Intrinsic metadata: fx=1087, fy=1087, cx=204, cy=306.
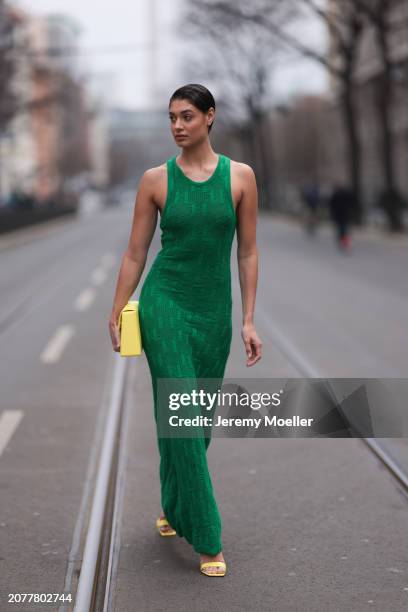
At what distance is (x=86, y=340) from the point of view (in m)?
11.5

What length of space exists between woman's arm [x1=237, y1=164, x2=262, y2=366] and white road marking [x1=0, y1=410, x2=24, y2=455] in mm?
2614

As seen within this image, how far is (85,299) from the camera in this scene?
52.4 ft

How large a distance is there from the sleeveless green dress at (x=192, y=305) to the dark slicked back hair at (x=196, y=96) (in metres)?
0.23

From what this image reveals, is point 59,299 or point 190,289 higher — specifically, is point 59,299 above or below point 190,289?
below

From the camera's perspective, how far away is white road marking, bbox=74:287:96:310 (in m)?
15.0

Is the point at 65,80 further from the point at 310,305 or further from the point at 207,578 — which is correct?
the point at 207,578

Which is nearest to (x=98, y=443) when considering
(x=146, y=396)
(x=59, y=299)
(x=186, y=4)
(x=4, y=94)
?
(x=146, y=396)

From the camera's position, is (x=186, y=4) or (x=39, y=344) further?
(x=186, y=4)

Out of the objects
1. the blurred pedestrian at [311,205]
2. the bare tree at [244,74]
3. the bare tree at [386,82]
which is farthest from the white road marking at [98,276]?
the bare tree at [244,74]

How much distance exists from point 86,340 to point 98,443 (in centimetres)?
493

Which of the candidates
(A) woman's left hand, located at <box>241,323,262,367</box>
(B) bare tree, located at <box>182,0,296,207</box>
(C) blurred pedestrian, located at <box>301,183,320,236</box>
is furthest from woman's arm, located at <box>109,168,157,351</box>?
(B) bare tree, located at <box>182,0,296,207</box>

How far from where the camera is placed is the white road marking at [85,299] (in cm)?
1501

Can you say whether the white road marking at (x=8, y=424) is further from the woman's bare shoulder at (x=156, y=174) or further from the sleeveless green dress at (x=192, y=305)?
the woman's bare shoulder at (x=156, y=174)

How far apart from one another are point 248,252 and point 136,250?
447mm
